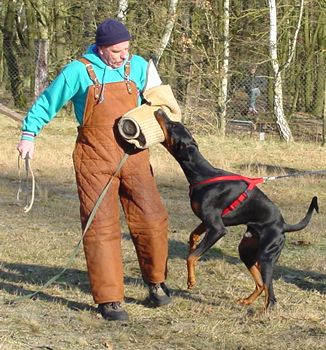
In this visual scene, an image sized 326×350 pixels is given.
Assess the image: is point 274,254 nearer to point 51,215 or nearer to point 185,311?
point 185,311

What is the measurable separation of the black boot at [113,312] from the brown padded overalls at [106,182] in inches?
1.6

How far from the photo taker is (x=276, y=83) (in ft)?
62.2

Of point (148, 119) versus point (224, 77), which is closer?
point (148, 119)

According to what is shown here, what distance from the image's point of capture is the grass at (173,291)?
494cm

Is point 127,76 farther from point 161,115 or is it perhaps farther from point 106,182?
point 106,182

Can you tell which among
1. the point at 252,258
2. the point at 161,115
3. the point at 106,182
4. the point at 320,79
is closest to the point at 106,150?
the point at 106,182

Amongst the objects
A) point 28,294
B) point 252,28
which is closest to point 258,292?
point 28,294

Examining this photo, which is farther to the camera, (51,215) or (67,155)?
(67,155)

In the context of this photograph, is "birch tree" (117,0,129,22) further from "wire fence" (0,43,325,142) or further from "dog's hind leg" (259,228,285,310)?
"dog's hind leg" (259,228,285,310)

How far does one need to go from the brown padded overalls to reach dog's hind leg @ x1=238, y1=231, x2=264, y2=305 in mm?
687

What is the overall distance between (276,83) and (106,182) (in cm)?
1410

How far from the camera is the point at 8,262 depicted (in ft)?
23.1

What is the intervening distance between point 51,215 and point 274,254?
4352mm

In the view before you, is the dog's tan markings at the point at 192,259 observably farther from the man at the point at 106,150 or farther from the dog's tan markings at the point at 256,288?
the dog's tan markings at the point at 256,288
